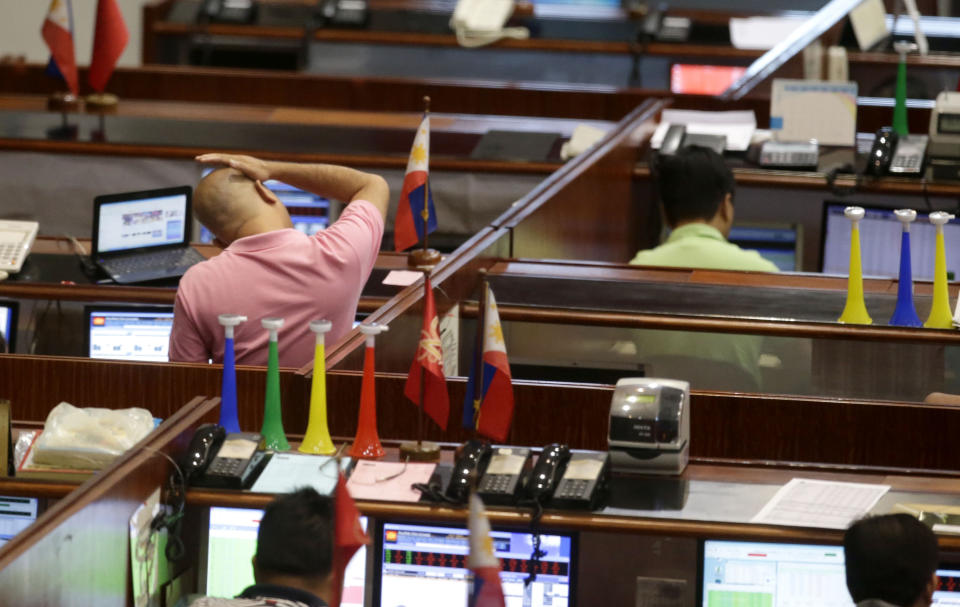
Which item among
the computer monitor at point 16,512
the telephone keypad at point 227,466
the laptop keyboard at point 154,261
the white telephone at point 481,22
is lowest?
the computer monitor at point 16,512

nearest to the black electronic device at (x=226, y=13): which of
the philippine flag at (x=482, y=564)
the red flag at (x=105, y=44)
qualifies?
the red flag at (x=105, y=44)

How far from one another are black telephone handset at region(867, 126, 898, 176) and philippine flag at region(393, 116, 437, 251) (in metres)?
2.00

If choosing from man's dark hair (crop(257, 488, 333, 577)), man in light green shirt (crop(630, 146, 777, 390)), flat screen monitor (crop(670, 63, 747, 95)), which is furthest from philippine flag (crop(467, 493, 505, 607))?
flat screen monitor (crop(670, 63, 747, 95))

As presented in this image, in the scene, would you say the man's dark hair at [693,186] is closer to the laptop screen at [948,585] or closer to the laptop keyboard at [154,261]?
the laptop keyboard at [154,261]

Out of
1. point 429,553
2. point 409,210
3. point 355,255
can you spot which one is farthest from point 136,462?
point 409,210

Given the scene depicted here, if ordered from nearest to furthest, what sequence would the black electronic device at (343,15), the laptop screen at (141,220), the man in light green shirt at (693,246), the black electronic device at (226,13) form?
1. the man in light green shirt at (693,246)
2. the laptop screen at (141,220)
3. the black electronic device at (343,15)
4. the black electronic device at (226,13)

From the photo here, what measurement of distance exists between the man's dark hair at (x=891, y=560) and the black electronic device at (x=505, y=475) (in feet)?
1.71

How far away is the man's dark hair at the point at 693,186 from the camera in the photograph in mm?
4328

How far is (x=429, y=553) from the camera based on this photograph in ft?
8.68

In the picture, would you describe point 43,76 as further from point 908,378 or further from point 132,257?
point 908,378

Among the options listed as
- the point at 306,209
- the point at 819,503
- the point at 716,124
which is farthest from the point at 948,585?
the point at 306,209

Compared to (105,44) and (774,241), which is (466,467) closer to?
(774,241)

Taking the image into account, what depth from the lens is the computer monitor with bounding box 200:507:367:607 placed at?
2.59 meters

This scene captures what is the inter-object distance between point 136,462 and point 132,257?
6.43 ft
